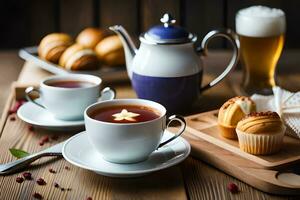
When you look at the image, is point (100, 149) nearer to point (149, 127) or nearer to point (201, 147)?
point (149, 127)

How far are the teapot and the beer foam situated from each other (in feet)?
0.43

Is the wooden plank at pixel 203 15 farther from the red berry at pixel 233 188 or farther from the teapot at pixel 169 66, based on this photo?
the red berry at pixel 233 188

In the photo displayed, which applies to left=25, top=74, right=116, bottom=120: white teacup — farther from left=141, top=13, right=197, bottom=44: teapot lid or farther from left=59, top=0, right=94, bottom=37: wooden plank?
left=59, top=0, right=94, bottom=37: wooden plank

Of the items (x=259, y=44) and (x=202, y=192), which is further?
(x=259, y=44)

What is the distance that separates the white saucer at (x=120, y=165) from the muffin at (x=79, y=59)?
0.48 meters

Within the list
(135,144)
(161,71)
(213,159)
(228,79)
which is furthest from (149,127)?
(228,79)

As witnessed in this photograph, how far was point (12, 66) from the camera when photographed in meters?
1.85

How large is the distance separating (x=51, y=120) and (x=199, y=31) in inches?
41.1

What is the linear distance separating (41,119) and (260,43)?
1.75 ft

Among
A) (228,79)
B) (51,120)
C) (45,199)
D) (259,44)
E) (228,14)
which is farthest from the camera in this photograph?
(228,14)

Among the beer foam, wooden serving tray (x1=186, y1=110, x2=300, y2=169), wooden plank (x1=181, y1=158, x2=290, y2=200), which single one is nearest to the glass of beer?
the beer foam

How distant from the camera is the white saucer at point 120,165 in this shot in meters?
1.01

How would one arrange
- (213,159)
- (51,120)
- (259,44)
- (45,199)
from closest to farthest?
1. (45,199)
2. (213,159)
3. (51,120)
4. (259,44)

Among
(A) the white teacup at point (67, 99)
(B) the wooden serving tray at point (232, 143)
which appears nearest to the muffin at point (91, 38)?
(A) the white teacup at point (67, 99)
